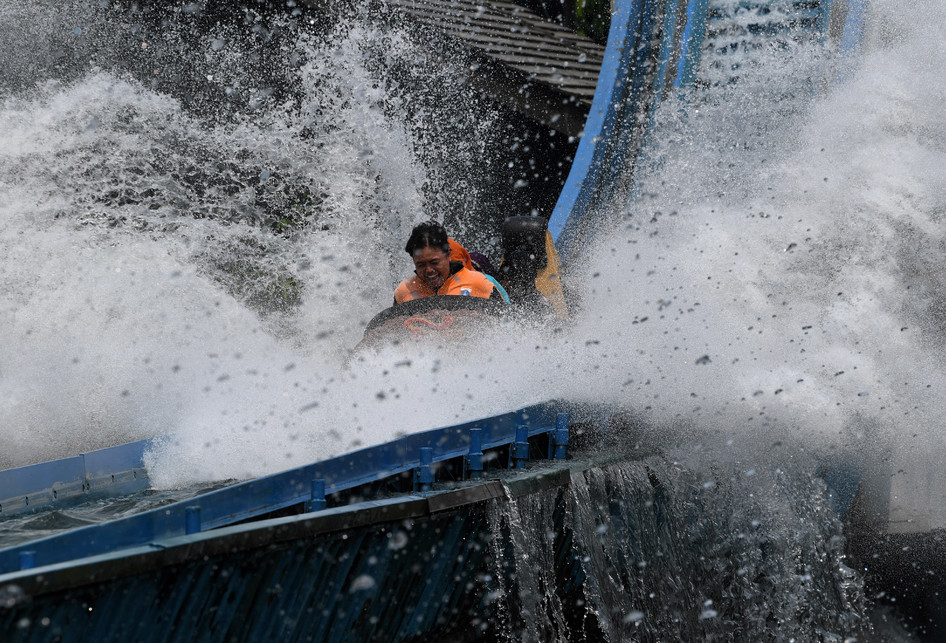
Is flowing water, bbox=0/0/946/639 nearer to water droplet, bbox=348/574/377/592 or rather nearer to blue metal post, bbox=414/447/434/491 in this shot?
blue metal post, bbox=414/447/434/491

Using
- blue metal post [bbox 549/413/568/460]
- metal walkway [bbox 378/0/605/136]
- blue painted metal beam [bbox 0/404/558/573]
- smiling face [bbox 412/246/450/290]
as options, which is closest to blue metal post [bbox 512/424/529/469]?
blue painted metal beam [bbox 0/404/558/573]

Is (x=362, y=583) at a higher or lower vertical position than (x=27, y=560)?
lower

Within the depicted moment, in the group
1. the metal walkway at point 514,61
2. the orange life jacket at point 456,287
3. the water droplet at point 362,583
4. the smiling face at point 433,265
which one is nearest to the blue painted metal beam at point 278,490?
the water droplet at point 362,583

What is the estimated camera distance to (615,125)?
27.4 feet

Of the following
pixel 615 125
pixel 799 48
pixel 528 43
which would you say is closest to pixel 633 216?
pixel 615 125

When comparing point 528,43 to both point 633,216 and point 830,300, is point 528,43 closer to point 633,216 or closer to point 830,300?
point 633,216

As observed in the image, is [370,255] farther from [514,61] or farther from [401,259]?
[514,61]

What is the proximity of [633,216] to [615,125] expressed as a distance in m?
0.83

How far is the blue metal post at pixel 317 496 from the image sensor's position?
3139mm

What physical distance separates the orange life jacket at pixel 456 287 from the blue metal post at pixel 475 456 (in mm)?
1541

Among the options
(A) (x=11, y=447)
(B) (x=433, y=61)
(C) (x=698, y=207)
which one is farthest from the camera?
(B) (x=433, y=61)

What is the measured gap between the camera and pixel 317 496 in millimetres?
3152

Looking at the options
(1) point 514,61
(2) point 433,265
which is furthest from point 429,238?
(1) point 514,61

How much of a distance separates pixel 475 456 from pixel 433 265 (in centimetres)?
187
